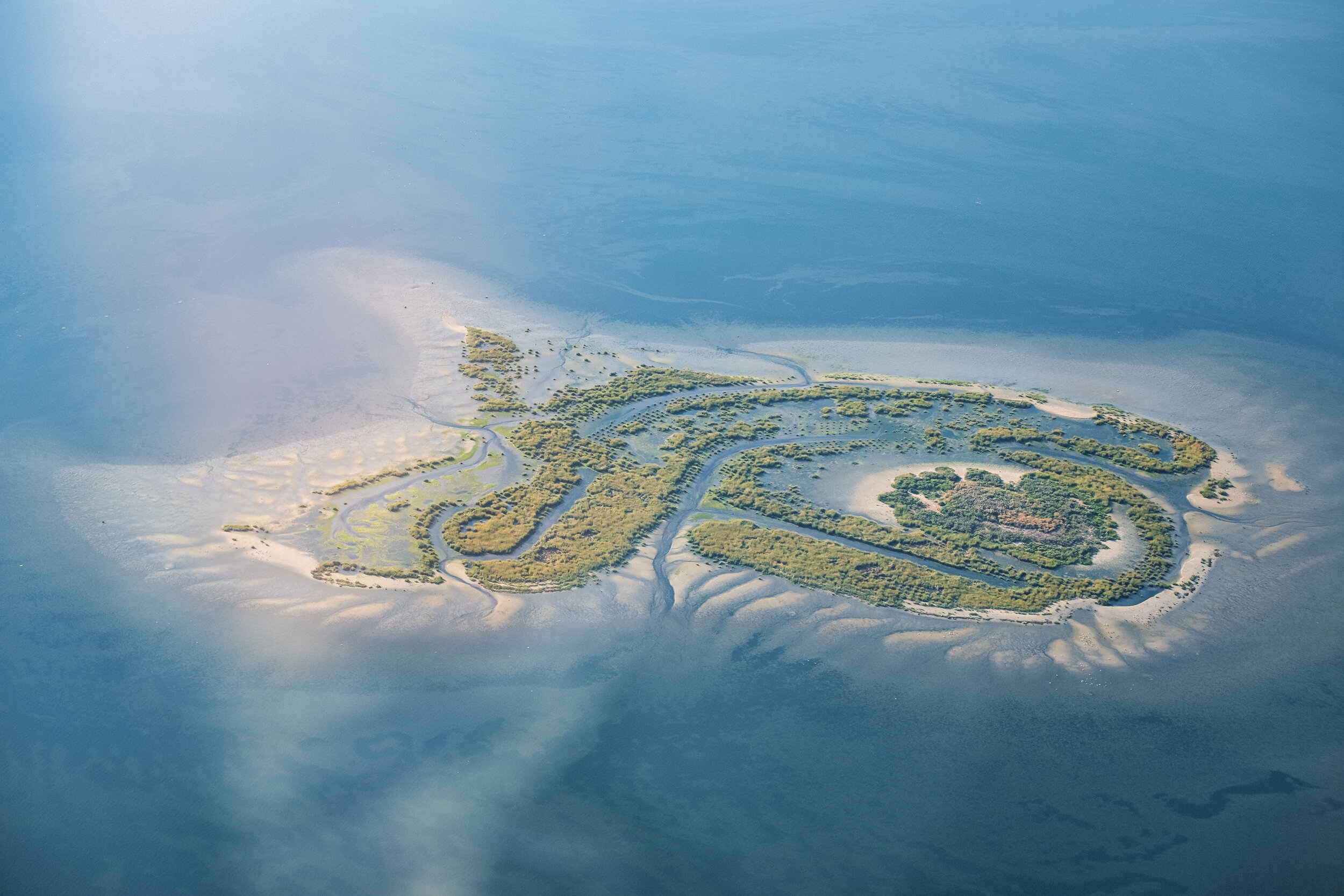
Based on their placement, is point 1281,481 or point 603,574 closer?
point 603,574

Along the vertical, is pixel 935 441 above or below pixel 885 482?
above

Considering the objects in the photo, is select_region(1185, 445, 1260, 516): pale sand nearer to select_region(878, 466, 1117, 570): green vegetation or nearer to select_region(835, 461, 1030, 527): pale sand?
select_region(878, 466, 1117, 570): green vegetation

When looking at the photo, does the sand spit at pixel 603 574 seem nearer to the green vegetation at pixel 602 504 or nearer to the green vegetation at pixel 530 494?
the green vegetation at pixel 602 504

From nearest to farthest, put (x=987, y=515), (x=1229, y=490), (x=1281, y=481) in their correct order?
1. (x=987, y=515)
2. (x=1229, y=490)
3. (x=1281, y=481)

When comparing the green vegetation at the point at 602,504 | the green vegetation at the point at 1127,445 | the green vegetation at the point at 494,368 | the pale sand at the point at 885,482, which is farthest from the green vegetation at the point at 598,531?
the green vegetation at the point at 1127,445

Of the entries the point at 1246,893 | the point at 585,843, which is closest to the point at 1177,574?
the point at 1246,893

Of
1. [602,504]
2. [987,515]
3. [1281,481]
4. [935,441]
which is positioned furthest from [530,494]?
[1281,481]

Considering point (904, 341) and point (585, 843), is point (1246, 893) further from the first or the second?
point (904, 341)

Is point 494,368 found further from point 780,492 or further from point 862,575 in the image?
point 862,575

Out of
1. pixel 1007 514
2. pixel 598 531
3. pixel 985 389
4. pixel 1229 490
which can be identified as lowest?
pixel 598 531
